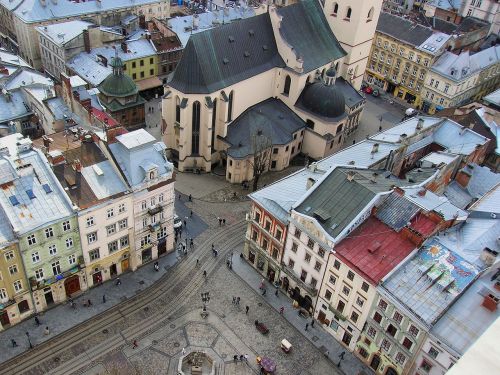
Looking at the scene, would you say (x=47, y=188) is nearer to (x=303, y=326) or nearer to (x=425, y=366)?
(x=303, y=326)

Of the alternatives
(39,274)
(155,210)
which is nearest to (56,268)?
(39,274)

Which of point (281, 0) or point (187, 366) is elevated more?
point (281, 0)

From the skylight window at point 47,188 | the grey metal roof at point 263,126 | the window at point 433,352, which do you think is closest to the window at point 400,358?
the window at point 433,352

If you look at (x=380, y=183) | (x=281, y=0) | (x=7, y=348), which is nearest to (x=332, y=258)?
(x=380, y=183)

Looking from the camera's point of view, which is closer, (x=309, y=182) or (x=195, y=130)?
(x=309, y=182)

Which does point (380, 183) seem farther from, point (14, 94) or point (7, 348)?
point (14, 94)

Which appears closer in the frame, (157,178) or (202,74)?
(157,178)

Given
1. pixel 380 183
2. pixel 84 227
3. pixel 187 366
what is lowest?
pixel 187 366
